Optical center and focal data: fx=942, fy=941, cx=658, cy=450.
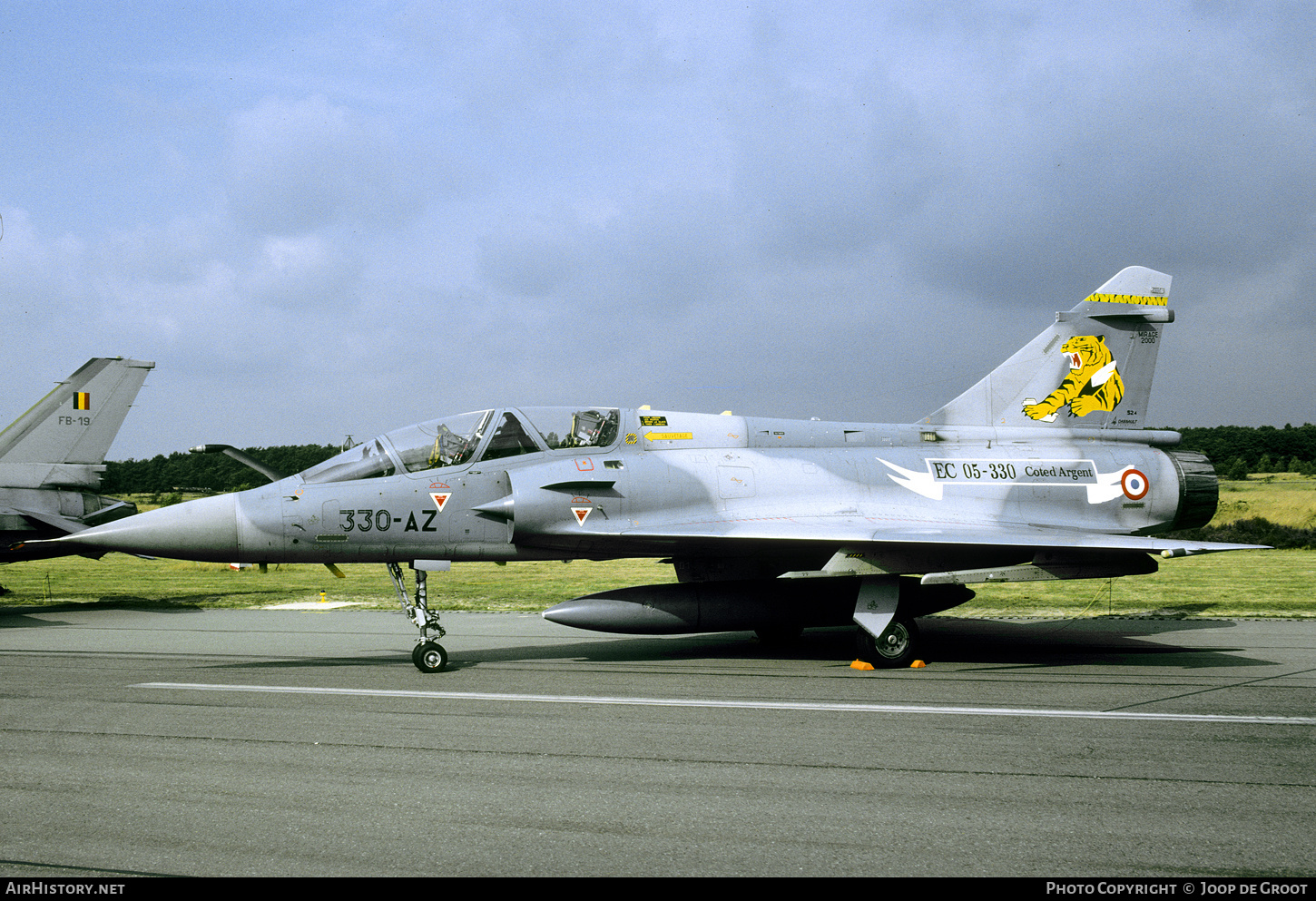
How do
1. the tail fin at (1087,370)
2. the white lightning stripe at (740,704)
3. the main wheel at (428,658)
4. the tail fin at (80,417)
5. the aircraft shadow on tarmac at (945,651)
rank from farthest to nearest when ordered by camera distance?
the tail fin at (80,417) < the tail fin at (1087,370) < the aircraft shadow on tarmac at (945,651) < the main wheel at (428,658) < the white lightning stripe at (740,704)

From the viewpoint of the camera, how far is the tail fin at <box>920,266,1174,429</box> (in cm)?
1303

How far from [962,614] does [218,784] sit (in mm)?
13939

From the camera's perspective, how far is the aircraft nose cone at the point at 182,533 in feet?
30.0

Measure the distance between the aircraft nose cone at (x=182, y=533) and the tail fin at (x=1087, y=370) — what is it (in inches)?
347

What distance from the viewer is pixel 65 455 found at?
18.3 metres

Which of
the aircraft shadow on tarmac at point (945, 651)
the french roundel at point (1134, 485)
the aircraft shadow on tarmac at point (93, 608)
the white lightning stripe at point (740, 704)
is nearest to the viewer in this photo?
the white lightning stripe at point (740, 704)

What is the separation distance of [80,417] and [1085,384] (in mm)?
18106

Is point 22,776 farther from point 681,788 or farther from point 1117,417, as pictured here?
point 1117,417

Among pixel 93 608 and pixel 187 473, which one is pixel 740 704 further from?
pixel 187 473

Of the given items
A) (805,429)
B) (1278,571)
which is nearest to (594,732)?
(805,429)

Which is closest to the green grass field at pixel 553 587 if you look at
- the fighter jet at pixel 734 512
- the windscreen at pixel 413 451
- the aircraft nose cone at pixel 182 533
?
the fighter jet at pixel 734 512

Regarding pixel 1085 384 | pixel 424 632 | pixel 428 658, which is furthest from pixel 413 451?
pixel 1085 384

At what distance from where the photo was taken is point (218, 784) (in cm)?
565

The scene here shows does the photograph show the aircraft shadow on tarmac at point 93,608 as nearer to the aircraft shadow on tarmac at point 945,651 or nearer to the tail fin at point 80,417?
the tail fin at point 80,417
